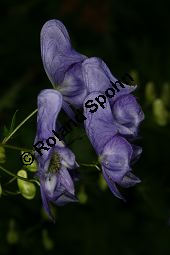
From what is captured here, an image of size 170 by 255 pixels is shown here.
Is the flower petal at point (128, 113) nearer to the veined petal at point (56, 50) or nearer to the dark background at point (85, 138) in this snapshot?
the veined petal at point (56, 50)

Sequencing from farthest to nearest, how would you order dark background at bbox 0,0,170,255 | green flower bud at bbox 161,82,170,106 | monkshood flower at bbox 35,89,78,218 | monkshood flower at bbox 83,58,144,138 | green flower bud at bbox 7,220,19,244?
green flower bud at bbox 161,82,170,106, dark background at bbox 0,0,170,255, green flower bud at bbox 7,220,19,244, monkshood flower at bbox 83,58,144,138, monkshood flower at bbox 35,89,78,218

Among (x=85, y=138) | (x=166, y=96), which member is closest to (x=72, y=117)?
(x=85, y=138)

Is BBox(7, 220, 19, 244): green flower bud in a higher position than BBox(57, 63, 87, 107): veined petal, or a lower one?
lower

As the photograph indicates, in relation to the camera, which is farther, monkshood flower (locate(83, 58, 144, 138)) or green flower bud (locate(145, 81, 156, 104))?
green flower bud (locate(145, 81, 156, 104))

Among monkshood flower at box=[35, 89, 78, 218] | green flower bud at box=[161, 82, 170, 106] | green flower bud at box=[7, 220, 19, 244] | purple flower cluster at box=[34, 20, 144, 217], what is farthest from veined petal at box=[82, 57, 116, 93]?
green flower bud at box=[161, 82, 170, 106]

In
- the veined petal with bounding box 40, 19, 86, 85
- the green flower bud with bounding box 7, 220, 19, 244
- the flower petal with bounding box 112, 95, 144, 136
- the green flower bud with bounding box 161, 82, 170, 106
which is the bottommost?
the green flower bud with bounding box 161, 82, 170, 106

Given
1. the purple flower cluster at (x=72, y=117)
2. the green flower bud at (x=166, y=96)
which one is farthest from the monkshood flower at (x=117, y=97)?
the green flower bud at (x=166, y=96)

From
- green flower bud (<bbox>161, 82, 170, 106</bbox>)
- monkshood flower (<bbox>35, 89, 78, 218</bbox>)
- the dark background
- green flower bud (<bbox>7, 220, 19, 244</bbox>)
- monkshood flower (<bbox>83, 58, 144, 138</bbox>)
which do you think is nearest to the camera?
monkshood flower (<bbox>35, 89, 78, 218</bbox>)

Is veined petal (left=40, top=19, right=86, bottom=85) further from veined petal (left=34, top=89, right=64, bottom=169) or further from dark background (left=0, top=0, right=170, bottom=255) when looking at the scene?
dark background (left=0, top=0, right=170, bottom=255)
